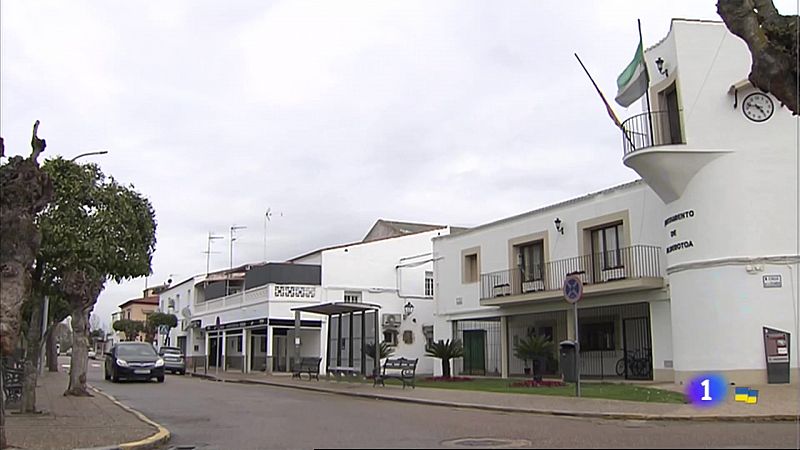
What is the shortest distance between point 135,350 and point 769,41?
92.6ft

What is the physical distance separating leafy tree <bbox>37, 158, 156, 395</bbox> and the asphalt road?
11.1ft

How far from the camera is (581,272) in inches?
1110

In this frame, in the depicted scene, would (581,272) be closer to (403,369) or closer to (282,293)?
(403,369)

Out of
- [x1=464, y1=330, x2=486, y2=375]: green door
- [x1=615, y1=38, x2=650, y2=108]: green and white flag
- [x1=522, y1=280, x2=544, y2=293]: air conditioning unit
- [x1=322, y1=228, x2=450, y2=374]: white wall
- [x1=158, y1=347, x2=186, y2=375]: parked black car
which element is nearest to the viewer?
[x1=615, y1=38, x2=650, y2=108]: green and white flag

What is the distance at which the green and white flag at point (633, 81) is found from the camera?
2323cm

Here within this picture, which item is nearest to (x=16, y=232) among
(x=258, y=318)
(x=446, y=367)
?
(x=446, y=367)

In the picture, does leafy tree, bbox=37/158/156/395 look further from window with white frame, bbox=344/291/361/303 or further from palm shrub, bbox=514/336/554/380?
window with white frame, bbox=344/291/361/303

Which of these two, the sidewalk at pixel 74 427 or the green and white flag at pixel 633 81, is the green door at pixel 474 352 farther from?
the sidewalk at pixel 74 427

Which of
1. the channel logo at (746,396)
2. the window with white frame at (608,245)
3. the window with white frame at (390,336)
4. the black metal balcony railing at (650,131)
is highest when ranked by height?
the black metal balcony railing at (650,131)

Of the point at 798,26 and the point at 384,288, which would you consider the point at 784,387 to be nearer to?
the point at 798,26

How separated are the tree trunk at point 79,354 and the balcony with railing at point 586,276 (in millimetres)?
14987

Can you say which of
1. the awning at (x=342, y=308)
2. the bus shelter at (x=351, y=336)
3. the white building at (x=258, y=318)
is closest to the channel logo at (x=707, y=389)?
the bus shelter at (x=351, y=336)

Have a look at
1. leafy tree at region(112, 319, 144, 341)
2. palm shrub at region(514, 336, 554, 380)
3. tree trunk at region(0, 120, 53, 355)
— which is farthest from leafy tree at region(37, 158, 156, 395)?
leafy tree at region(112, 319, 144, 341)

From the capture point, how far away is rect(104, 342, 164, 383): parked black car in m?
31.7
